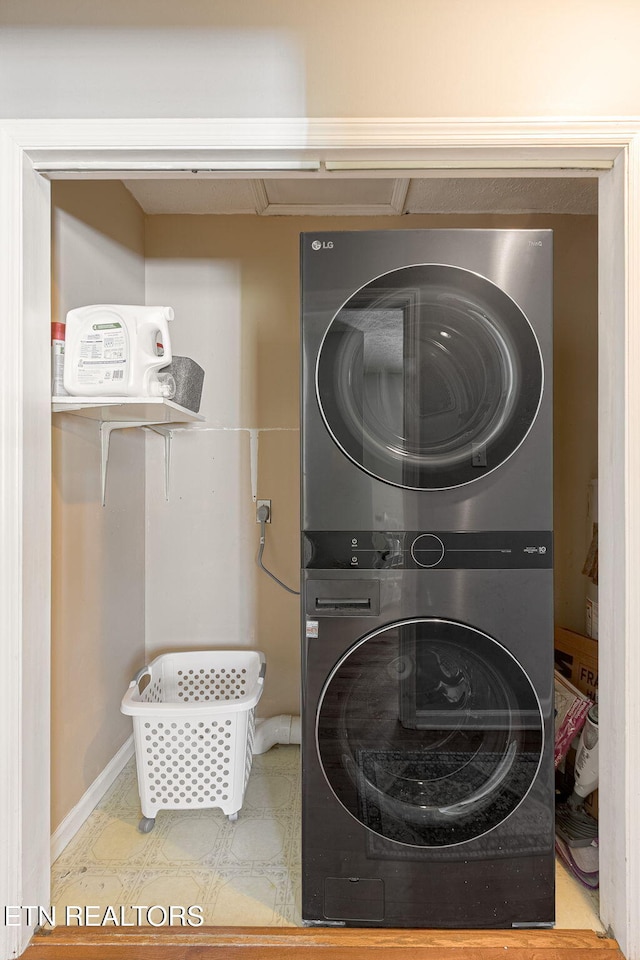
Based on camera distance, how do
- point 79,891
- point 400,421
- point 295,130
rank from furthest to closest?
point 79,891, point 400,421, point 295,130

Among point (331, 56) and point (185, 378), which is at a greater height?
point (331, 56)

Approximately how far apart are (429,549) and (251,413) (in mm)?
1365

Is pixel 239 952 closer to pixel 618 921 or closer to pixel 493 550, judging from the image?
pixel 618 921

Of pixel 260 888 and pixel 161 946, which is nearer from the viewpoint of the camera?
pixel 161 946

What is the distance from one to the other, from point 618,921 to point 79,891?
4.83 feet

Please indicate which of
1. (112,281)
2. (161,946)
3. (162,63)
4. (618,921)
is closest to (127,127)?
(162,63)

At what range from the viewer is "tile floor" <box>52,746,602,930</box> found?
1601 millimetres

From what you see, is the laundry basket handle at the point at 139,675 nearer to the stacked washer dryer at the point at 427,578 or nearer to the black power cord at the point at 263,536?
the black power cord at the point at 263,536

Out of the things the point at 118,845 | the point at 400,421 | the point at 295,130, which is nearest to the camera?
the point at 295,130

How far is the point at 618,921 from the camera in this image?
146 cm

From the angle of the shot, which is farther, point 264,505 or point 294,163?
point 264,505

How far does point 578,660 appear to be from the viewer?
7.68ft

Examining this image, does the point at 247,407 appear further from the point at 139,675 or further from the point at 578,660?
the point at 578,660

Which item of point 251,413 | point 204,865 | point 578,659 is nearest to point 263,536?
point 251,413
